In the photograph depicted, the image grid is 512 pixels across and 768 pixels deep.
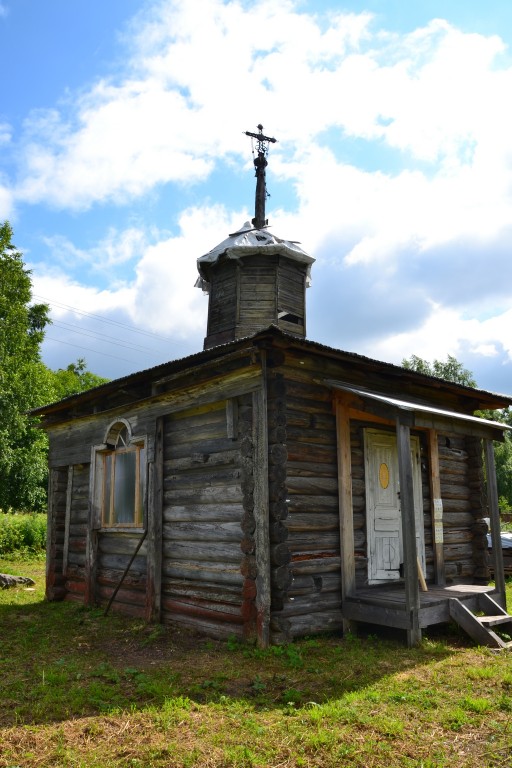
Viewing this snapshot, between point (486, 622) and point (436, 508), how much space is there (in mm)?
2585

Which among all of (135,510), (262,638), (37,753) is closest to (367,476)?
(262,638)

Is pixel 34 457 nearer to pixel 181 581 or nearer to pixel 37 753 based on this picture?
pixel 181 581

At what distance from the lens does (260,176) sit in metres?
15.1

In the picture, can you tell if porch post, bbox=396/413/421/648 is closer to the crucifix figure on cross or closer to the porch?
the porch

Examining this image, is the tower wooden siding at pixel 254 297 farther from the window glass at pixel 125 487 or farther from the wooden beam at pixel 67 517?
the wooden beam at pixel 67 517

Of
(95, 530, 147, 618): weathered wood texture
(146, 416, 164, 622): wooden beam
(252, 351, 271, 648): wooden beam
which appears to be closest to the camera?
(252, 351, 271, 648): wooden beam

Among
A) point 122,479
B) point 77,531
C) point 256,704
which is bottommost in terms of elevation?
point 256,704

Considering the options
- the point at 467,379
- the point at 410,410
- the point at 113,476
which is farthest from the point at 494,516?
the point at 467,379

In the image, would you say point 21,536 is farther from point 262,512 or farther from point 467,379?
point 467,379

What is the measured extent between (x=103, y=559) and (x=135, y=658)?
3.84m

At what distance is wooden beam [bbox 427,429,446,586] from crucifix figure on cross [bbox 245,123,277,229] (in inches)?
278

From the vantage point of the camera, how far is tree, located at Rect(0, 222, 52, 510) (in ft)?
73.2

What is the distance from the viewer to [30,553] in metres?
20.4

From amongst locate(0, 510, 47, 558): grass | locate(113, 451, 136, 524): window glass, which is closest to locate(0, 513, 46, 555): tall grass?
locate(0, 510, 47, 558): grass
